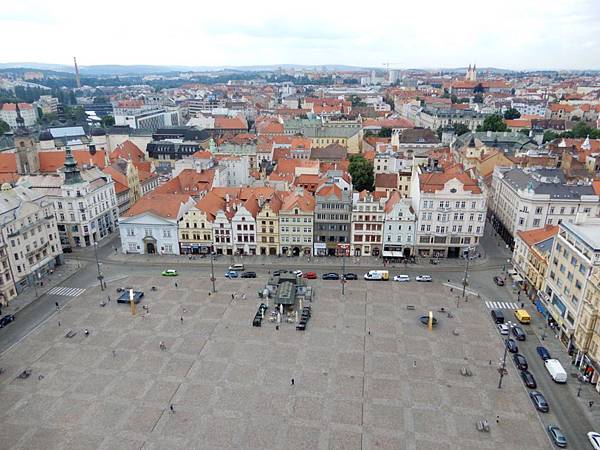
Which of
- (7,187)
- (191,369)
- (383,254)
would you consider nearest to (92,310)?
(191,369)

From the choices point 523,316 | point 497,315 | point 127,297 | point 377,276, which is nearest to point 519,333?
point 523,316

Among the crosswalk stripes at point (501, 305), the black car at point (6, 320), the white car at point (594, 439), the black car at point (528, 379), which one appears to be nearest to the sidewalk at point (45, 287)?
the black car at point (6, 320)

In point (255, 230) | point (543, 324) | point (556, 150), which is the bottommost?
point (543, 324)

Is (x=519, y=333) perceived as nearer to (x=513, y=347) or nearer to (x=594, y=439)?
(x=513, y=347)

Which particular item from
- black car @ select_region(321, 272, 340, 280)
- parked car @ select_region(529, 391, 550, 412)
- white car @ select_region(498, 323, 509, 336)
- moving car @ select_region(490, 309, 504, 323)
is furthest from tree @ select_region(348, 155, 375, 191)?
parked car @ select_region(529, 391, 550, 412)

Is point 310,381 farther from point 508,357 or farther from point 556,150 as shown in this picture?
point 556,150
